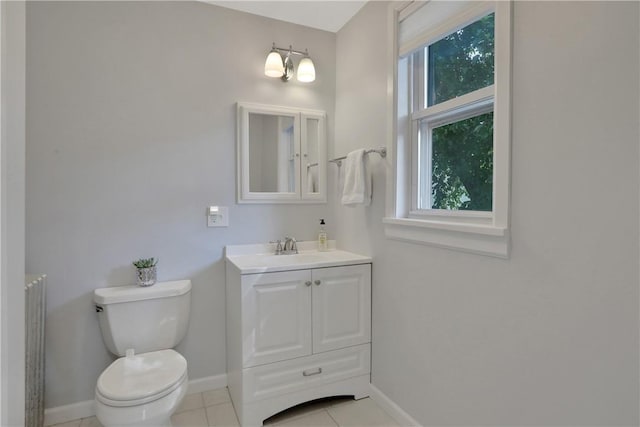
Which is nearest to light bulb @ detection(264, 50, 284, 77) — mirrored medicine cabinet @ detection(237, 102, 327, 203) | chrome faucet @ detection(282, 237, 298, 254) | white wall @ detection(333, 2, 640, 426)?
mirrored medicine cabinet @ detection(237, 102, 327, 203)

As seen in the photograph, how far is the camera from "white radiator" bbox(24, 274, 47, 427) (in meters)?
1.51

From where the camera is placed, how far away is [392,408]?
1876 millimetres

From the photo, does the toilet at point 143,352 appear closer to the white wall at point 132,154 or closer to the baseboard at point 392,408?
the white wall at point 132,154

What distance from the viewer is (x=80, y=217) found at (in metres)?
1.85

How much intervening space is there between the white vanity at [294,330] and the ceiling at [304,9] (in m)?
1.61

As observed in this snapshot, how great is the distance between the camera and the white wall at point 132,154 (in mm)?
1800

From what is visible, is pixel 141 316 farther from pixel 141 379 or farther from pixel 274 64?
pixel 274 64

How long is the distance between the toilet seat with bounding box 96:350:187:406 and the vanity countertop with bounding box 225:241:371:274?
0.56 m

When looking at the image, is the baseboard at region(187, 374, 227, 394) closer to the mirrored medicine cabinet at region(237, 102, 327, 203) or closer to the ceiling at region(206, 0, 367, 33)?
the mirrored medicine cabinet at region(237, 102, 327, 203)

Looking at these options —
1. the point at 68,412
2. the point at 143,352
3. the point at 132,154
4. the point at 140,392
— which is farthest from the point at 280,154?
the point at 68,412

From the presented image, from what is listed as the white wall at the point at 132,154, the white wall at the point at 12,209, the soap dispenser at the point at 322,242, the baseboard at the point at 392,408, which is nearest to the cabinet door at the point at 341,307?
the baseboard at the point at 392,408

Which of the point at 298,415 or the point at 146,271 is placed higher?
the point at 146,271

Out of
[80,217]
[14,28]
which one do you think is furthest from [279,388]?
[14,28]

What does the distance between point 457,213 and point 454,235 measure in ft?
0.54
